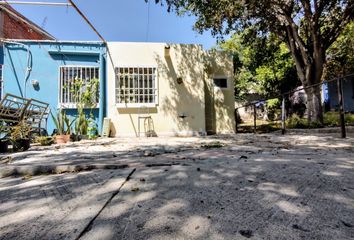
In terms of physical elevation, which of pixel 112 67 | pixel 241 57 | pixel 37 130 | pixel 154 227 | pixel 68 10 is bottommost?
pixel 154 227

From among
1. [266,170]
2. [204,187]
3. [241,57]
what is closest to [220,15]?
[266,170]

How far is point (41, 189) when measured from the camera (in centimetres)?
183

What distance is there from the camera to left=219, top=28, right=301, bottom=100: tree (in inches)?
435

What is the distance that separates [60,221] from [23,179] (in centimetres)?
116

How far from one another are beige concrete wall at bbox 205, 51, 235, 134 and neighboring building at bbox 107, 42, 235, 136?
1.55ft

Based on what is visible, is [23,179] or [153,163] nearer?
[23,179]

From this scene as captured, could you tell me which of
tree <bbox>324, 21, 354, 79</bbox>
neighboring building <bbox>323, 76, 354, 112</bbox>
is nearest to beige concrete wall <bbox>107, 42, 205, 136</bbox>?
tree <bbox>324, 21, 354, 79</bbox>

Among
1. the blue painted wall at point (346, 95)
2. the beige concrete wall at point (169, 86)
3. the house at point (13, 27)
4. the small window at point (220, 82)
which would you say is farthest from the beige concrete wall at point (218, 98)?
the blue painted wall at point (346, 95)

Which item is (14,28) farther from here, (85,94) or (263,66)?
(263,66)

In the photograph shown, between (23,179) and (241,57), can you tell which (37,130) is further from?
(241,57)

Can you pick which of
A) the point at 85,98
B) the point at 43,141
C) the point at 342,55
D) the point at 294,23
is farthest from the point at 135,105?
the point at 342,55

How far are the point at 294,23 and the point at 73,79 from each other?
723cm

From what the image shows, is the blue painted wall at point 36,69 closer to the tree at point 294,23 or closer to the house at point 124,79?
the house at point 124,79

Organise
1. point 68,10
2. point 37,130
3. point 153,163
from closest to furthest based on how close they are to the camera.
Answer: point 153,163, point 37,130, point 68,10
